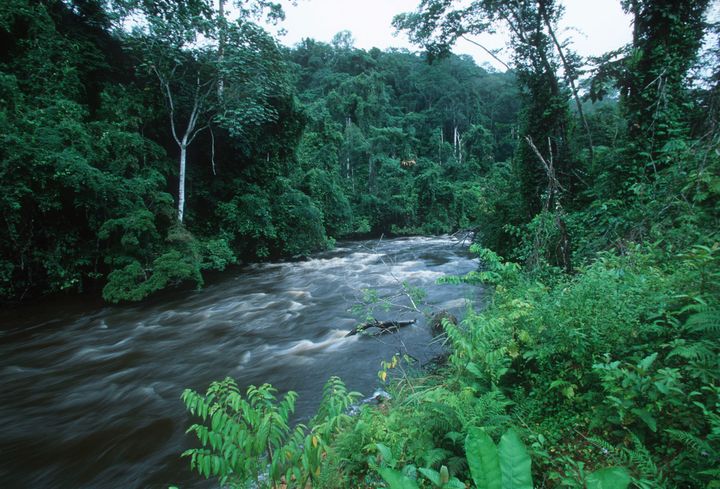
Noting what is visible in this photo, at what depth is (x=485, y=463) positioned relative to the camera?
3.35 ft

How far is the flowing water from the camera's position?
4.07 m

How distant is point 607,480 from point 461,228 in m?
11.4

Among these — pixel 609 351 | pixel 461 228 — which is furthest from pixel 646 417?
pixel 461 228

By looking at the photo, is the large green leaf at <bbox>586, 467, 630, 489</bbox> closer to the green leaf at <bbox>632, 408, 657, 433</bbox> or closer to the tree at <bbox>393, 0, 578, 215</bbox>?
the green leaf at <bbox>632, 408, 657, 433</bbox>

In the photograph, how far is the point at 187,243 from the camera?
11.3 m

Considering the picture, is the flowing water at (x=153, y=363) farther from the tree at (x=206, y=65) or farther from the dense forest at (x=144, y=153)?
the tree at (x=206, y=65)

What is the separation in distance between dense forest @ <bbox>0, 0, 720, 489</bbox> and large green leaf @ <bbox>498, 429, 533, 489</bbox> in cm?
1

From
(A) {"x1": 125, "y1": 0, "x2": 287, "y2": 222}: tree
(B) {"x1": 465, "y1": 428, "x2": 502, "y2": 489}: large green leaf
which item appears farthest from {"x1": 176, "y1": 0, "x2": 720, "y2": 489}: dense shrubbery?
(A) {"x1": 125, "y1": 0, "x2": 287, "y2": 222}: tree

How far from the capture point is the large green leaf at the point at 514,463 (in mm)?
982

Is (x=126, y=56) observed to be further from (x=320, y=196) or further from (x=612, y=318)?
(x=612, y=318)

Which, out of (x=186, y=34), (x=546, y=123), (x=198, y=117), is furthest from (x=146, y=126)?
(x=546, y=123)

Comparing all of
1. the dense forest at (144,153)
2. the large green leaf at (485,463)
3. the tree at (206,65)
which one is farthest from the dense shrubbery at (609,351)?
the tree at (206,65)

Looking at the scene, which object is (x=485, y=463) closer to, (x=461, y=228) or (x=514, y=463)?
(x=514, y=463)

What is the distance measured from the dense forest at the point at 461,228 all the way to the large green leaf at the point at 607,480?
0.04ft
